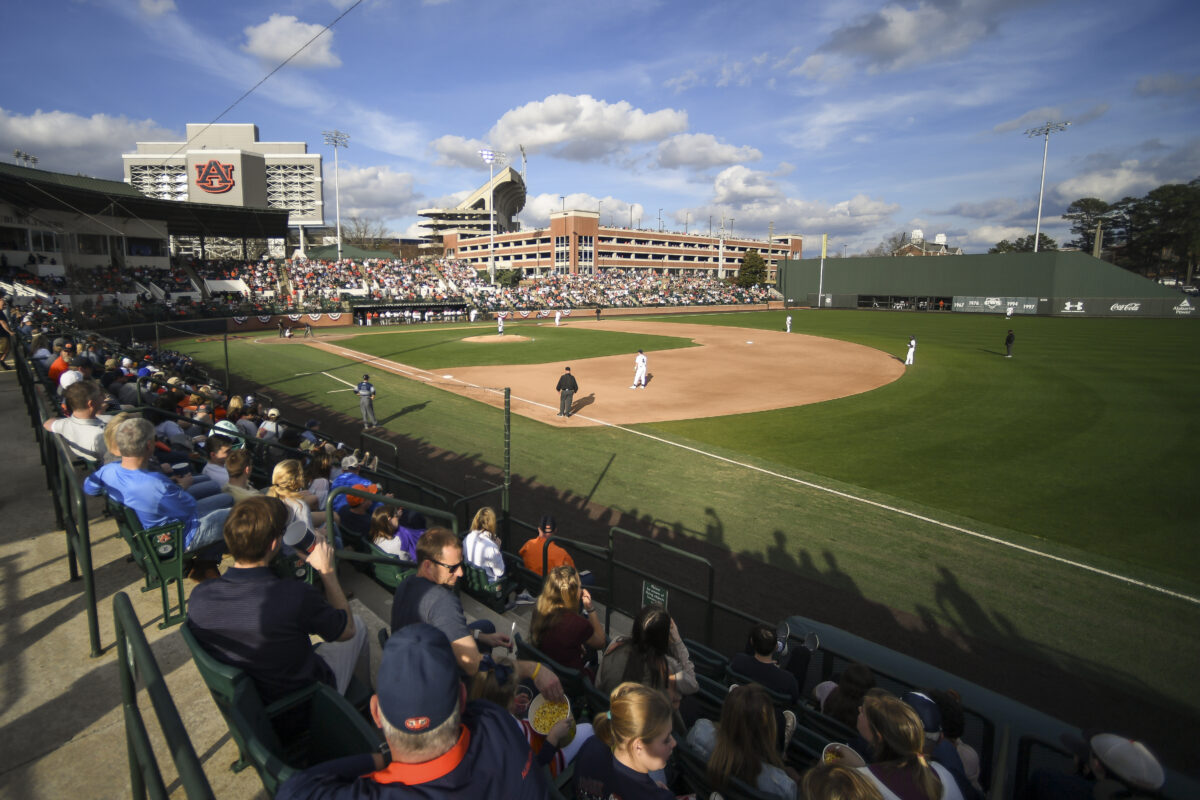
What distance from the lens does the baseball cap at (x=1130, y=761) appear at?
10.1 feet

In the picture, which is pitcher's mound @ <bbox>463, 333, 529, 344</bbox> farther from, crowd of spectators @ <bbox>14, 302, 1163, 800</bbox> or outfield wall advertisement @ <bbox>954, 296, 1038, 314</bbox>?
outfield wall advertisement @ <bbox>954, 296, 1038, 314</bbox>

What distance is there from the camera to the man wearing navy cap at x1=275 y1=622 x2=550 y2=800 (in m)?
1.88

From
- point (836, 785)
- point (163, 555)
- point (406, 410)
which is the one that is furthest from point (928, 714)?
point (406, 410)

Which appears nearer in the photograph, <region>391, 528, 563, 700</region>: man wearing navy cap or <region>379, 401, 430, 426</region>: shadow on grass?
<region>391, 528, 563, 700</region>: man wearing navy cap

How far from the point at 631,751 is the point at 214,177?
94.2 meters

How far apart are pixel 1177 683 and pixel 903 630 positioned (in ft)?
10.0

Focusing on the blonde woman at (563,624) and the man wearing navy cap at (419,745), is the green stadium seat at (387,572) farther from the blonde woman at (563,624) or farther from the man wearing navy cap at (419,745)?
the man wearing navy cap at (419,745)

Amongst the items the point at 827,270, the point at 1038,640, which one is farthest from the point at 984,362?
the point at 827,270

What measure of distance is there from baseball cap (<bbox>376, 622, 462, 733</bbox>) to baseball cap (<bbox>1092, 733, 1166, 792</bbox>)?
12.2ft

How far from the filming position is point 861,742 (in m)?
3.98

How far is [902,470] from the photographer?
47.0ft

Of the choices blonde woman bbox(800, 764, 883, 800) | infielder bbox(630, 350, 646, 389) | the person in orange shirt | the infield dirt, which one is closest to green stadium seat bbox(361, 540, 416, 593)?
the person in orange shirt

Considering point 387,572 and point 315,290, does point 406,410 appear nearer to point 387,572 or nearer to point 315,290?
point 387,572

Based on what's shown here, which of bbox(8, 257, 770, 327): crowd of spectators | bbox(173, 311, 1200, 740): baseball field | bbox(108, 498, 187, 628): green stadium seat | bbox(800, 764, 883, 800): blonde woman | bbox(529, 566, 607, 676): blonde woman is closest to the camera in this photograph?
bbox(800, 764, 883, 800): blonde woman
